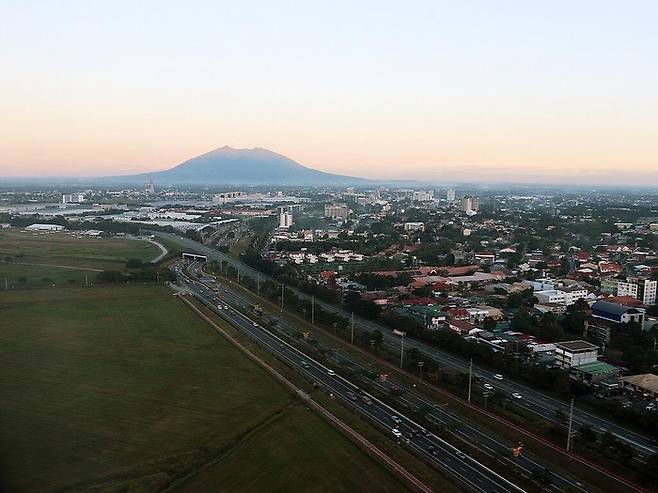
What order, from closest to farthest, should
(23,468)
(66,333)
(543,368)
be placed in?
(23,468), (66,333), (543,368)

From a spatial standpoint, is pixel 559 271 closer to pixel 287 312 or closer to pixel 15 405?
pixel 287 312

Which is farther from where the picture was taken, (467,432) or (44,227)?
(44,227)

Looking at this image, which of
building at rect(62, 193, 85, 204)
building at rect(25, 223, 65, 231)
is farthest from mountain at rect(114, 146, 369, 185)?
building at rect(25, 223, 65, 231)

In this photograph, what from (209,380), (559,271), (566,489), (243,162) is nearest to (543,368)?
(566,489)

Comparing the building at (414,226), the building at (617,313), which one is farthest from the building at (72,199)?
the building at (617,313)

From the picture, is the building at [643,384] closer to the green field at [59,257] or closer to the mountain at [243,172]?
the green field at [59,257]

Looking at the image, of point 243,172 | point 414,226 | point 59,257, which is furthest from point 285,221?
point 243,172

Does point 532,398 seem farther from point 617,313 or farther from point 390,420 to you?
point 617,313
